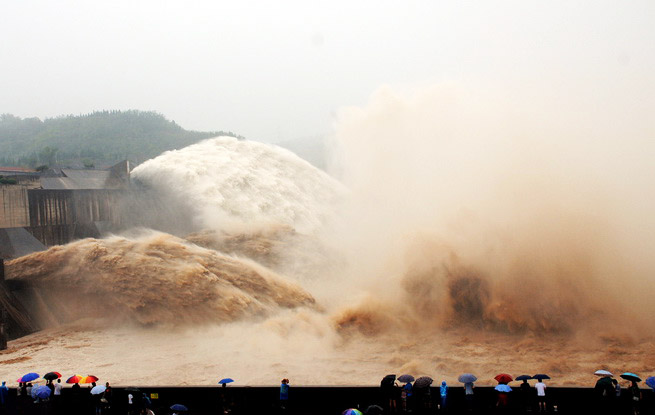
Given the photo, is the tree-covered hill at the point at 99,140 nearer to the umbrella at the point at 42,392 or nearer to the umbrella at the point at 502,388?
the umbrella at the point at 42,392

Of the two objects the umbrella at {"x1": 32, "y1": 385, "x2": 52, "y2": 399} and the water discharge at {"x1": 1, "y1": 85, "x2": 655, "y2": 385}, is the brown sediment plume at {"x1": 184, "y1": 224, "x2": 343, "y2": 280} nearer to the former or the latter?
the water discharge at {"x1": 1, "y1": 85, "x2": 655, "y2": 385}

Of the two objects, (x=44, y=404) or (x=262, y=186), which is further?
(x=262, y=186)

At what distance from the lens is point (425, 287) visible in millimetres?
26031

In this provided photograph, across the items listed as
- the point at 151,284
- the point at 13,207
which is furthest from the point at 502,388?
the point at 13,207

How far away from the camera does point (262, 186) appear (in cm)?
4566

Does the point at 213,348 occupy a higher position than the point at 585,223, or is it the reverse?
the point at 585,223

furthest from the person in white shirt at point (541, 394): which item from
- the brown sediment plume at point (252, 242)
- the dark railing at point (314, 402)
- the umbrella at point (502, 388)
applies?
the brown sediment plume at point (252, 242)

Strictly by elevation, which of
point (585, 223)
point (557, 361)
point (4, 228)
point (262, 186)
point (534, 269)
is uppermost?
point (262, 186)

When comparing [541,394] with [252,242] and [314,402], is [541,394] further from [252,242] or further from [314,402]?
[252,242]

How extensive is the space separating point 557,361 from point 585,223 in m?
8.19

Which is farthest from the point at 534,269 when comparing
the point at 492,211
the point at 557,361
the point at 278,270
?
the point at 278,270

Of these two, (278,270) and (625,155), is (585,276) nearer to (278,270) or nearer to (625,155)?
(625,155)

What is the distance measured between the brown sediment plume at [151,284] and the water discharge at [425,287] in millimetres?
74

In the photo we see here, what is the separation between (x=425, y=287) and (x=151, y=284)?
13280mm
